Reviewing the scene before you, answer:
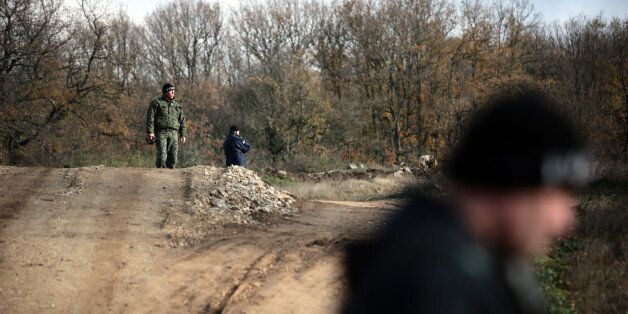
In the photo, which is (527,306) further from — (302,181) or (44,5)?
(44,5)

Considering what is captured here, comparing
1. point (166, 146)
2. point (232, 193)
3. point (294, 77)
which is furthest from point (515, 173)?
point (294, 77)

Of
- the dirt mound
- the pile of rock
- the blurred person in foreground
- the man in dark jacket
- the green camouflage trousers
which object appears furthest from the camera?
the man in dark jacket

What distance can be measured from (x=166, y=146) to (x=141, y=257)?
522 cm

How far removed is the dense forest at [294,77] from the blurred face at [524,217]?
1385 centimetres

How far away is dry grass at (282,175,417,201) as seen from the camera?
1783 cm

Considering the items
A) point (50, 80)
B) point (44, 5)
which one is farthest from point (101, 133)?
point (44, 5)

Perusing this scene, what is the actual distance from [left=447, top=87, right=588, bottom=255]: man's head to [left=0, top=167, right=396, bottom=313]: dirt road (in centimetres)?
237

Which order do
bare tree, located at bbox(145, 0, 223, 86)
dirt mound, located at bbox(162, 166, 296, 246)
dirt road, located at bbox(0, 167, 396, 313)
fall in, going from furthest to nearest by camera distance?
bare tree, located at bbox(145, 0, 223, 86) → dirt mound, located at bbox(162, 166, 296, 246) → dirt road, located at bbox(0, 167, 396, 313)

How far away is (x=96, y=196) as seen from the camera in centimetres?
908

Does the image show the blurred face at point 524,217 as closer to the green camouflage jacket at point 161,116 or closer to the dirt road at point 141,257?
the dirt road at point 141,257

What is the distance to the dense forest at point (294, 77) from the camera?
22453 millimetres

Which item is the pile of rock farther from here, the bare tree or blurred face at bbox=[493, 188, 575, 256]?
the bare tree

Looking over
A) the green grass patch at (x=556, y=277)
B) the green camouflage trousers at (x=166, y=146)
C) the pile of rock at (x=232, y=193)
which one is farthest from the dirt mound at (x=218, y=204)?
the green grass patch at (x=556, y=277)

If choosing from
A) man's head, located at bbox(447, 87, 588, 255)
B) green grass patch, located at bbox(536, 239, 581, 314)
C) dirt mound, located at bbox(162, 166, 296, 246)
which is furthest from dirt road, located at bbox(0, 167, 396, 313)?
Result: man's head, located at bbox(447, 87, 588, 255)
